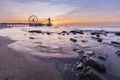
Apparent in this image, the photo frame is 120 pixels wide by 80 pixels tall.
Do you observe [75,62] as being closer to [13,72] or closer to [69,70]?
[69,70]

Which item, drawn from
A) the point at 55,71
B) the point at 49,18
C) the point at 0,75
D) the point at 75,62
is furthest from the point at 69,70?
the point at 49,18

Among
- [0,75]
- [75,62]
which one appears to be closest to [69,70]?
[75,62]

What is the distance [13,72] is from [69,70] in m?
2.70

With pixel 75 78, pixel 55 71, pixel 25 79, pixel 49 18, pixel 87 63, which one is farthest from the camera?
pixel 49 18

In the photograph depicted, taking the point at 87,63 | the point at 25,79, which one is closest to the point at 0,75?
the point at 25,79

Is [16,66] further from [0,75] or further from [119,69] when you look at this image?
[119,69]

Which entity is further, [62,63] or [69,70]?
[62,63]

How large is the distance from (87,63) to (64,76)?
5.37ft

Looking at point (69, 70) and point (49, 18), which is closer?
point (69, 70)

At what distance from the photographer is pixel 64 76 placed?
6922mm

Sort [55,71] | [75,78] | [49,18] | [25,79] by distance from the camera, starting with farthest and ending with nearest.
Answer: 1. [49,18]
2. [55,71]
3. [75,78]
4. [25,79]

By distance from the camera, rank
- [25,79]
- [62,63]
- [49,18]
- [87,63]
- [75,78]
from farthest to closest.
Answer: [49,18] → [62,63] → [87,63] → [75,78] → [25,79]

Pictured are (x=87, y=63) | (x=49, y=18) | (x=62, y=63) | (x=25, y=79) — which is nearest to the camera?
(x=25, y=79)

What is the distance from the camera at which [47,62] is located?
8945 mm
